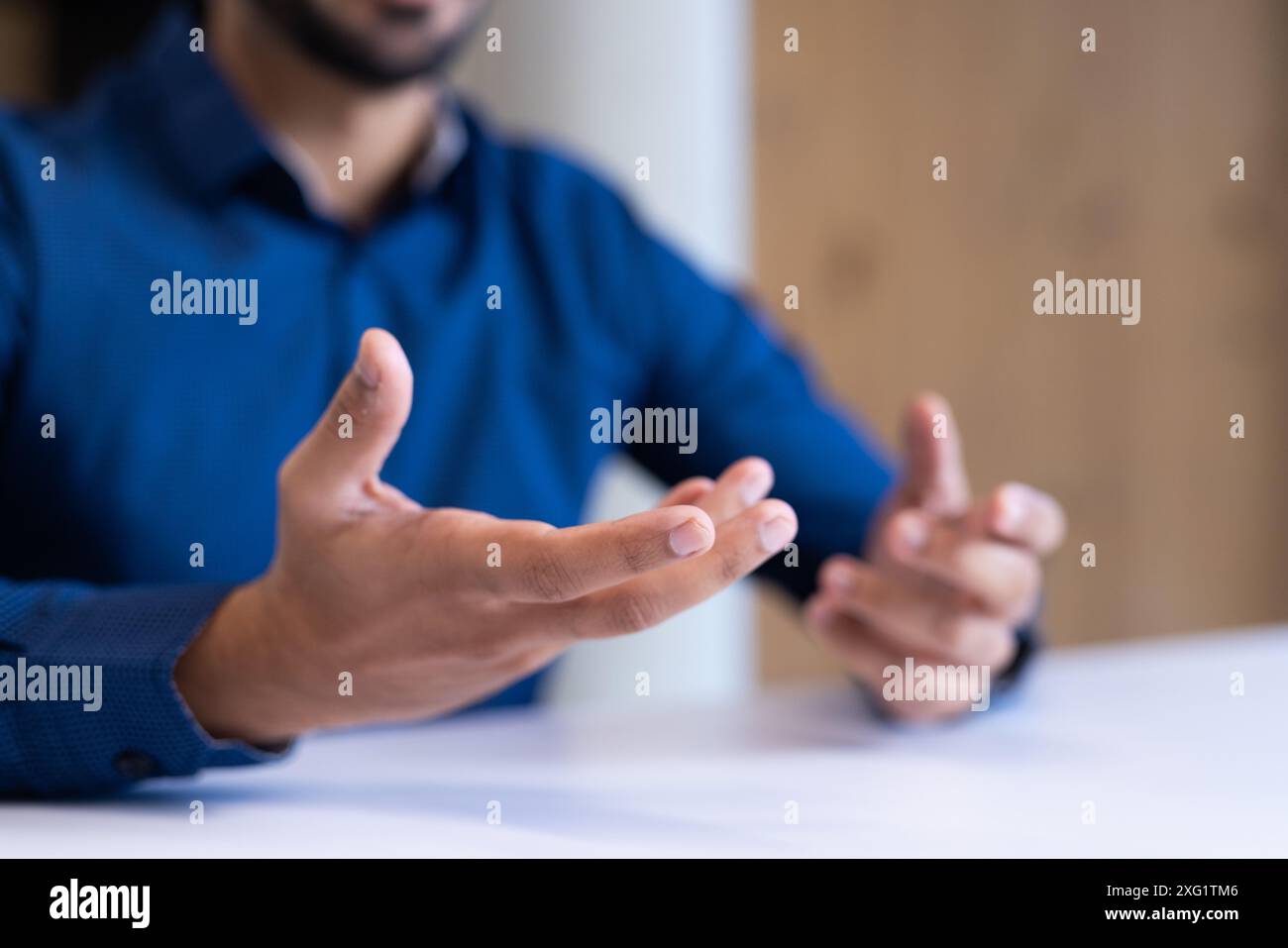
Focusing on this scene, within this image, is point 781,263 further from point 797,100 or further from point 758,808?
point 758,808

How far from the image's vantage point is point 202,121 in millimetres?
924

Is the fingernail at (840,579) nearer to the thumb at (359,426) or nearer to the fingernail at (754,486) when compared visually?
the fingernail at (754,486)

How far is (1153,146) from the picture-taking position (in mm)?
1983

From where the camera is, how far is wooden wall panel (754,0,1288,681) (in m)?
1.97

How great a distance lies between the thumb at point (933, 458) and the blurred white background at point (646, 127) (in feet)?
2.73

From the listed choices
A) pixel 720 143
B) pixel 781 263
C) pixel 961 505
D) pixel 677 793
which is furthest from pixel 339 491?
pixel 781 263

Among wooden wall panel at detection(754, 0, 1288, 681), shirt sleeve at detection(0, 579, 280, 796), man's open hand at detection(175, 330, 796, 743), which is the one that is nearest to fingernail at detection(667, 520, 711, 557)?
man's open hand at detection(175, 330, 796, 743)

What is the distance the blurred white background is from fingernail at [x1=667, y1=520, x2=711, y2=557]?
45.6 inches

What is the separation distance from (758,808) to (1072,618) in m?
1.65

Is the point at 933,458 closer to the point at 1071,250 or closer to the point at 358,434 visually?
the point at 358,434

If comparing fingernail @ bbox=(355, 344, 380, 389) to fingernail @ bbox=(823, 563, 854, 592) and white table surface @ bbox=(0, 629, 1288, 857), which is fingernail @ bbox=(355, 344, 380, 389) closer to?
white table surface @ bbox=(0, 629, 1288, 857)

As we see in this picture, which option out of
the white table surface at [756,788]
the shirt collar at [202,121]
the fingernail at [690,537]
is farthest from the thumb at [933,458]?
the shirt collar at [202,121]

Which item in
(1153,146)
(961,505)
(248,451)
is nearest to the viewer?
(961,505)

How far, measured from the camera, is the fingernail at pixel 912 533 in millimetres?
724
